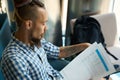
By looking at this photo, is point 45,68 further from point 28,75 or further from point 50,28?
point 50,28

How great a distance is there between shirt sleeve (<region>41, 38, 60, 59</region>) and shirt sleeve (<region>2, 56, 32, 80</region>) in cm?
41

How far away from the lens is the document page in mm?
1297

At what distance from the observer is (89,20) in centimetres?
179

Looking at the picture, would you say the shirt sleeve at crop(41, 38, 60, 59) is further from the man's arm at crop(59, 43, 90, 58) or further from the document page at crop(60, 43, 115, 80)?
the document page at crop(60, 43, 115, 80)

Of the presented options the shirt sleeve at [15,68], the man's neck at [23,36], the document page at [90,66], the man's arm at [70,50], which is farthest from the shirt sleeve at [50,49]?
the shirt sleeve at [15,68]

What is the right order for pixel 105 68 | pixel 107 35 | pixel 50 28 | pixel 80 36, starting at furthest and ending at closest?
pixel 50 28, pixel 107 35, pixel 80 36, pixel 105 68

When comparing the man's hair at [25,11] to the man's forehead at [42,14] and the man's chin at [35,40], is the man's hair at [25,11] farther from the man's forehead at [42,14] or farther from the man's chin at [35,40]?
the man's chin at [35,40]

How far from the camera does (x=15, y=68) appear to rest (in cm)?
96

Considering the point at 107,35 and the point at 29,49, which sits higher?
the point at 29,49

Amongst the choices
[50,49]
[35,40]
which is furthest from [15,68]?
[50,49]

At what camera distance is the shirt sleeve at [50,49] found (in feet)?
4.53

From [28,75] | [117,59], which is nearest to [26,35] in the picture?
[28,75]

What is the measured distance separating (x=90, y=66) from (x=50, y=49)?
30 cm

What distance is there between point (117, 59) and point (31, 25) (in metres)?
1.01
